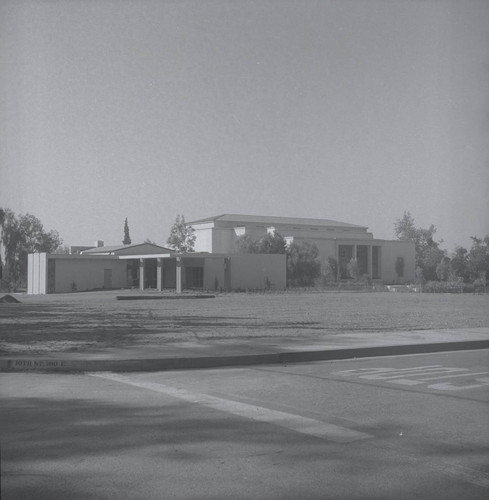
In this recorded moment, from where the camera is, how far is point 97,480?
5.43 m

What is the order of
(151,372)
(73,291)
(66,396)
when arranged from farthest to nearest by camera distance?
(73,291) → (151,372) → (66,396)

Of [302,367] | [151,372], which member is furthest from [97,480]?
[302,367]

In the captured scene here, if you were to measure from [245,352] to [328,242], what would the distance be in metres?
89.0

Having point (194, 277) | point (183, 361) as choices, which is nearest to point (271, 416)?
point (183, 361)

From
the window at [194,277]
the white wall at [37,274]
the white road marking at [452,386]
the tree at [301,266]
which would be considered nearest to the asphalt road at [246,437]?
the white road marking at [452,386]

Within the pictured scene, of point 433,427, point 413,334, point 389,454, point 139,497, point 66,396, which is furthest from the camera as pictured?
point 413,334

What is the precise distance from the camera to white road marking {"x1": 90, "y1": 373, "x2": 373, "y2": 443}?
7004mm

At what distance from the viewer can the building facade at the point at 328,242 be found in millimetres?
97125

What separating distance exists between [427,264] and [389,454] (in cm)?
10285

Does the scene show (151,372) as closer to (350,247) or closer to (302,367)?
(302,367)

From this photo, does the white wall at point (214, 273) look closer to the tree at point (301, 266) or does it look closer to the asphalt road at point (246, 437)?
the tree at point (301, 266)

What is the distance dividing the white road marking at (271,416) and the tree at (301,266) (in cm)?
7141

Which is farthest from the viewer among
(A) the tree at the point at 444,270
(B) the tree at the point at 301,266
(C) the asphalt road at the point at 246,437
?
(A) the tree at the point at 444,270

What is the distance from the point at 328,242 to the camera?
4006 inches
